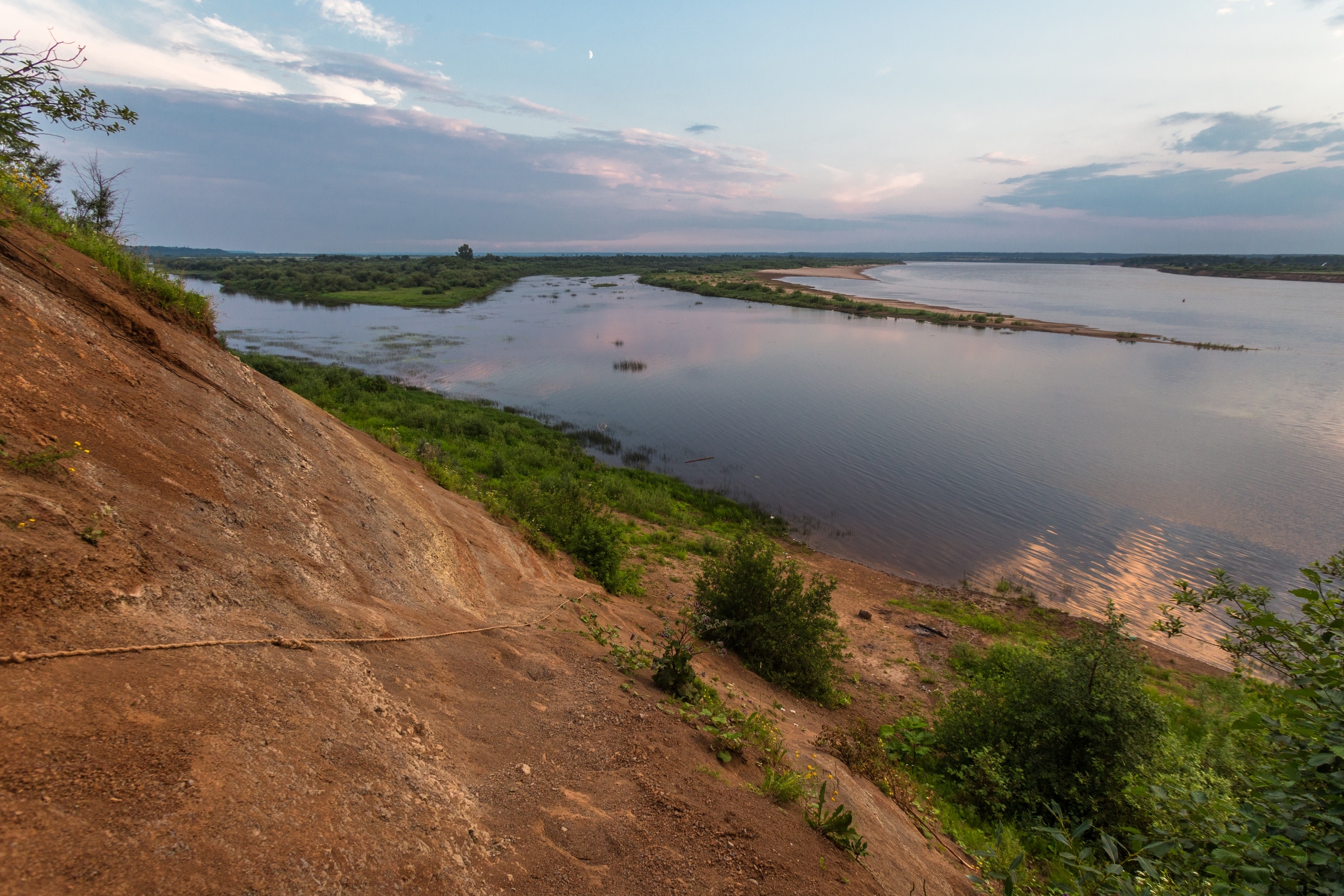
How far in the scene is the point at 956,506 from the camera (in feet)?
68.9

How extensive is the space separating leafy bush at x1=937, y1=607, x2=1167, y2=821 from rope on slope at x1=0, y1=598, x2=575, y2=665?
748 cm

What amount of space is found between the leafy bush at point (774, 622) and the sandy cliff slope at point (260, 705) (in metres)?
3.26

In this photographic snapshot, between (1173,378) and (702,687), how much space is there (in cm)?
4586

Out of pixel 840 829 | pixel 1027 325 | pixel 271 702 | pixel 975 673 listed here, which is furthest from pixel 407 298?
pixel 840 829

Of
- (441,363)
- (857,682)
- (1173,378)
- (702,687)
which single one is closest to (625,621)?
(702,687)

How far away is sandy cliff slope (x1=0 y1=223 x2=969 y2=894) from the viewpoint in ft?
9.76

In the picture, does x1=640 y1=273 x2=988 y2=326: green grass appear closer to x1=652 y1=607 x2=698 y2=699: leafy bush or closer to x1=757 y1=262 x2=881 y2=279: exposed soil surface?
x1=757 y1=262 x2=881 y2=279: exposed soil surface

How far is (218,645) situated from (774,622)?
837cm

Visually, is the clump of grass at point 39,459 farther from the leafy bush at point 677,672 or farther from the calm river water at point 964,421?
the calm river water at point 964,421

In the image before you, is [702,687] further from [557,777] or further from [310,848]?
[310,848]

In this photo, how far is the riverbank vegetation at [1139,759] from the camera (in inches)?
97.7

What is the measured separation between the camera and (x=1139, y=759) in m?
7.34

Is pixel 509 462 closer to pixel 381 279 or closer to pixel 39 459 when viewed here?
pixel 39 459

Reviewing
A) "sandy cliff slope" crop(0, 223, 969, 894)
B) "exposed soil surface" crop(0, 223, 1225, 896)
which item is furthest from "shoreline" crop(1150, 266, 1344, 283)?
"sandy cliff slope" crop(0, 223, 969, 894)
